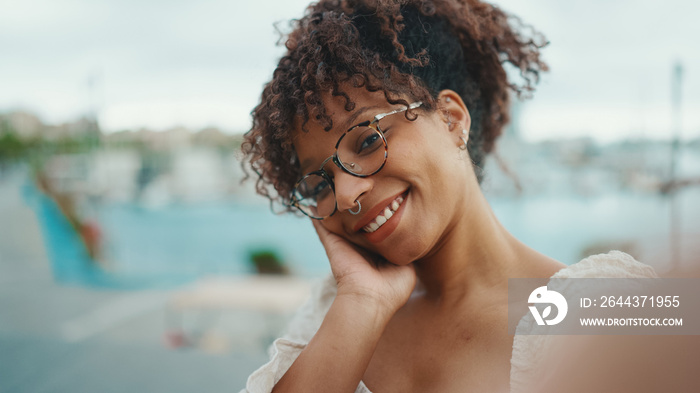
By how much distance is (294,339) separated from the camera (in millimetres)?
1734

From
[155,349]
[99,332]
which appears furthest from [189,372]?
[99,332]

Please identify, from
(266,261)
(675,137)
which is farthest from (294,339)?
(266,261)

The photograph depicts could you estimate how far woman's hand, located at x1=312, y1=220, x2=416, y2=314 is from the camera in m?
1.43

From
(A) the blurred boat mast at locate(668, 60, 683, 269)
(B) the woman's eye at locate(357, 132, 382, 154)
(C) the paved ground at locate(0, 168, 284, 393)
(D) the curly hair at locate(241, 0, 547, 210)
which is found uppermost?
(D) the curly hair at locate(241, 0, 547, 210)

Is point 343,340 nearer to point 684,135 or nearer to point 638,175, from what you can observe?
point 684,135

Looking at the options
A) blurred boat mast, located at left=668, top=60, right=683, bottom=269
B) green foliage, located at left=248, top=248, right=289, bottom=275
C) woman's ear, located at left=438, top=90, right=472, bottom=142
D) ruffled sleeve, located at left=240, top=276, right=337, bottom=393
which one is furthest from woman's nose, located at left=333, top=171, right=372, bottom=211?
green foliage, located at left=248, top=248, right=289, bottom=275

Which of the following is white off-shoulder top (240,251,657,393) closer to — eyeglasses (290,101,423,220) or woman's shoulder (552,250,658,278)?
woman's shoulder (552,250,658,278)

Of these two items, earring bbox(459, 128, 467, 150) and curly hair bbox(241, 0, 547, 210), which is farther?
earring bbox(459, 128, 467, 150)

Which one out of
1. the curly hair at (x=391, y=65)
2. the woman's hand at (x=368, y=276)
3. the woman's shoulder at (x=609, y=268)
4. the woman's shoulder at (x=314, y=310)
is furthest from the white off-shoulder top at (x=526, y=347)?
the curly hair at (x=391, y=65)

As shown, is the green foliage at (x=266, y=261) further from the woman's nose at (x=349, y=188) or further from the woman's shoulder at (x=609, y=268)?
the woman's shoulder at (x=609, y=268)

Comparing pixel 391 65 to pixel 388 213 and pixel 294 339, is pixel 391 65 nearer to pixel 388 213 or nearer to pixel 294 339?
pixel 388 213

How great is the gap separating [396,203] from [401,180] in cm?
7

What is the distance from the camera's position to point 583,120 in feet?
13.1

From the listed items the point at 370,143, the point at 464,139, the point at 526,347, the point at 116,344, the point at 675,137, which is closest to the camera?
the point at 526,347
